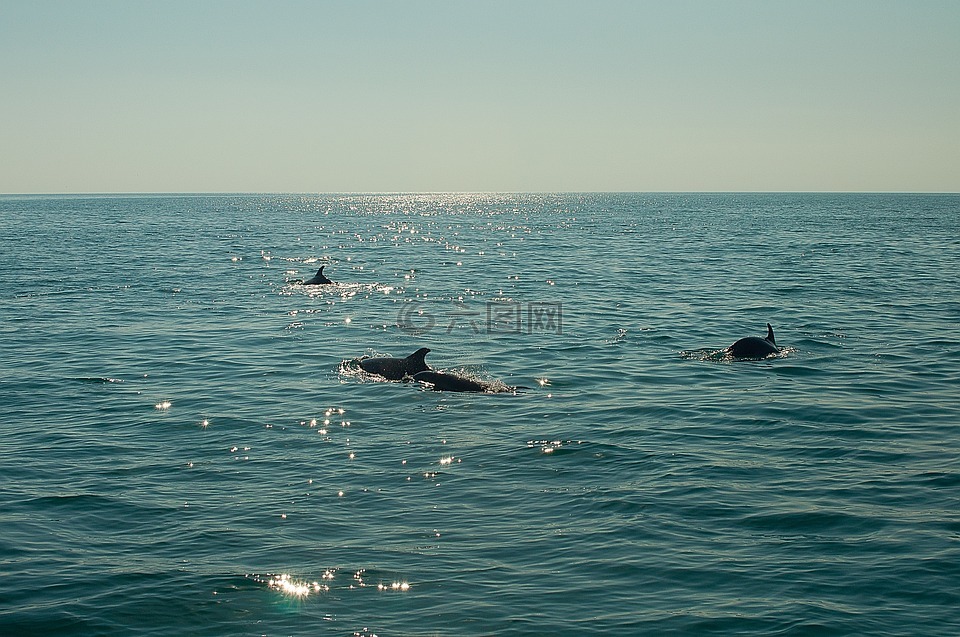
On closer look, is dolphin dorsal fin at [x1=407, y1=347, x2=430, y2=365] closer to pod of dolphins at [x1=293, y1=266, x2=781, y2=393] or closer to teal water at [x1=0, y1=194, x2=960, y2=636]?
pod of dolphins at [x1=293, y1=266, x2=781, y2=393]

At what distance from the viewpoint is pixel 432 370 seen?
22.5 metres

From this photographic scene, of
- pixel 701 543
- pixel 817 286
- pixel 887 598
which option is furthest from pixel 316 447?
pixel 817 286

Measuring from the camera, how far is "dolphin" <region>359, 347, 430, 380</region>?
2230 cm

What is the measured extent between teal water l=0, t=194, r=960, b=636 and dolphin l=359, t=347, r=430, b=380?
0.68 metres

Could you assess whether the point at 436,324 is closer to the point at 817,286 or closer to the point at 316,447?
the point at 316,447

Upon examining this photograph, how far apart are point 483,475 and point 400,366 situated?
26.0ft

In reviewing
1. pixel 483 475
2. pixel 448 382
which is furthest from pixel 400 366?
pixel 483 475

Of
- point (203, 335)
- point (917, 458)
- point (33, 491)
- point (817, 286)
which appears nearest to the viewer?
point (33, 491)

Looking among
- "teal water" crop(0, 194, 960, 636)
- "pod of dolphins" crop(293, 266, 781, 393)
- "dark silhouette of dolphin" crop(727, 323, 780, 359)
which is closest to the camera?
"teal water" crop(0, 194, 960, 636)

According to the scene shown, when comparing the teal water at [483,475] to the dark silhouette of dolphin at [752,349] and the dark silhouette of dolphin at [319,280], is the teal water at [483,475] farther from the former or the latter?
the dark silhouette of dolphin at [319,280]

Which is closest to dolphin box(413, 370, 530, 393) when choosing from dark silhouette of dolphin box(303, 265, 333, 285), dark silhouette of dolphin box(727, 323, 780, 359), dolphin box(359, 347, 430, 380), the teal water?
dolphin box(359, 347, 430, 380)

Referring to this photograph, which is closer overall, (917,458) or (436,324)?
(917,458)

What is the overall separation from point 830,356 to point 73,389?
18.8 meters

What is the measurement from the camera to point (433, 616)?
10.2m
